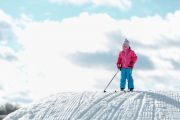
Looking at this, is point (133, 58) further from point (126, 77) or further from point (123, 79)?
point (123, 79)

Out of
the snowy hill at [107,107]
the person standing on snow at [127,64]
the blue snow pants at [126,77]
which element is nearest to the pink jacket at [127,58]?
the person standing on snow at [127,64]

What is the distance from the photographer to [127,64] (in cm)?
1861

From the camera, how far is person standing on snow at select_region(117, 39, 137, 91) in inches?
732

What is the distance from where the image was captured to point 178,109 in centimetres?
1596

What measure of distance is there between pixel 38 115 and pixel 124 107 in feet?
9.22

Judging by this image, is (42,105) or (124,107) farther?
(42,105)

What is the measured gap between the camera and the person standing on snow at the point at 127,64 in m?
18.6

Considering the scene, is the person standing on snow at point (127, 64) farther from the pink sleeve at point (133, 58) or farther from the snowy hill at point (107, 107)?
the snowy hill at point (107, 107)

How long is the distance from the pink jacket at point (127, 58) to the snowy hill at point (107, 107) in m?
1.18

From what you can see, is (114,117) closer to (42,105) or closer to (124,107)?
(124,107)

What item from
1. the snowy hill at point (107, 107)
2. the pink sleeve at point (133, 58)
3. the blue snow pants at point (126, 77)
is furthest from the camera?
the pink sleeve at point (133, 58)

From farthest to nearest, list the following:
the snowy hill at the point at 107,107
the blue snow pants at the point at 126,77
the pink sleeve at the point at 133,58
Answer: the pink sleeve at the point at 133,58, the blue snow pants at the point at 126,77, the snowy hill at the point at 107,107

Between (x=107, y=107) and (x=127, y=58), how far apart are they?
2.85 meters

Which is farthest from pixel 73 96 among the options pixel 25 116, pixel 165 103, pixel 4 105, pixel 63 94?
pixel 4 105
